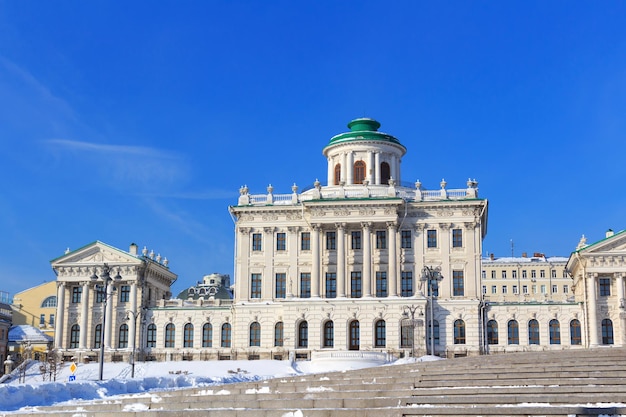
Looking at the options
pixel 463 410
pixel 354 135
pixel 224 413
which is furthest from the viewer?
pixel 354 135

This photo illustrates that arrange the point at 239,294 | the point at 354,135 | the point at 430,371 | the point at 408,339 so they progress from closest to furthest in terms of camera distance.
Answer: the point at 430,371 < the point at 408,339 < the point at 239,294 < the point at 354,135

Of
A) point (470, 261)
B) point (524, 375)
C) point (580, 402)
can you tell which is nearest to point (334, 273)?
point (470, 261)

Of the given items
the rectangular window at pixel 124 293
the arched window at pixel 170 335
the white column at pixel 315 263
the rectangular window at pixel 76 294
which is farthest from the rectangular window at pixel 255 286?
the rectangular window at pixel 76 294

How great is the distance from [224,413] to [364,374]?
9187 millimetres

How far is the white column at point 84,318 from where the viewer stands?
72562 mm

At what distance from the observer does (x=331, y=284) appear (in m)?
69.9

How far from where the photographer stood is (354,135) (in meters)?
75.3

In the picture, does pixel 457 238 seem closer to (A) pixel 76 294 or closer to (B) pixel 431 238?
(B) pixel 431 238

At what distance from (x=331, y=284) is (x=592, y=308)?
64.9ft

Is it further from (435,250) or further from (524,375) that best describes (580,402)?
(435,250)

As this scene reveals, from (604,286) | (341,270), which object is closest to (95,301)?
(341,270)

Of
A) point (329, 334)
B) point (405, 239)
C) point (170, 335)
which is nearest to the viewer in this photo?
point (329, 334)

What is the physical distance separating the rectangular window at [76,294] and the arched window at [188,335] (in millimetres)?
9498

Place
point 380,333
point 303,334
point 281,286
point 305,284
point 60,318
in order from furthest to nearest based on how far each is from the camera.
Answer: point 60,318 → point 281,286 → point 305,284 → point 303,334 → point 380,333
